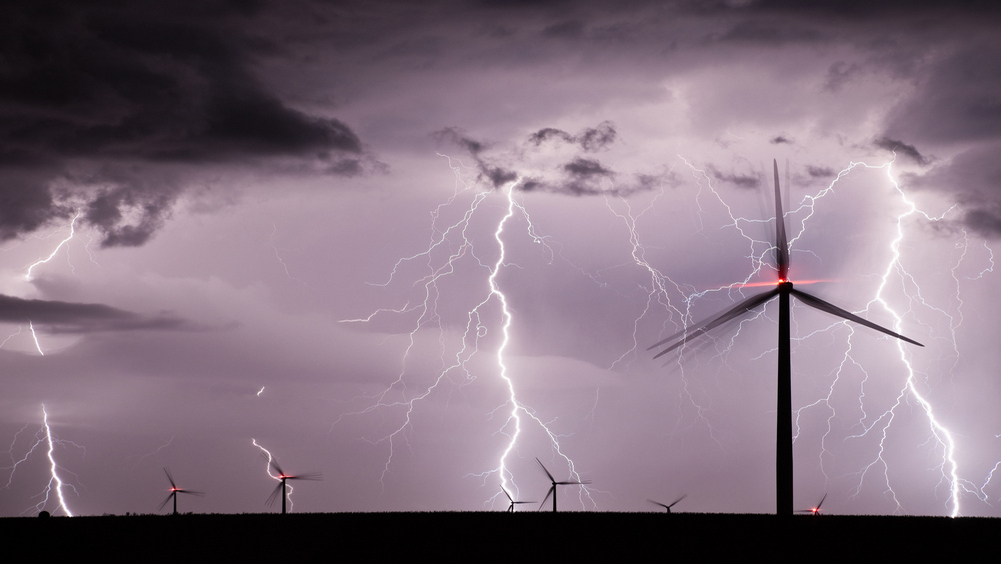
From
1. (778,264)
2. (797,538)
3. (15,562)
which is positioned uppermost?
(778,264)

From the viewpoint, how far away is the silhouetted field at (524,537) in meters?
28.8

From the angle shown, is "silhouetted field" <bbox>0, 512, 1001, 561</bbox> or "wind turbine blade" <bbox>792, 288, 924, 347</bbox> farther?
"wind turbine blade" <bbox>792, 288, 924, 347</bbox>

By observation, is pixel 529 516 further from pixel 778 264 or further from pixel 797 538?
pixel 778 264

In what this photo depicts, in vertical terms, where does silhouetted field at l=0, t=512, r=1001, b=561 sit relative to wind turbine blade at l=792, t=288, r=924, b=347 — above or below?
below

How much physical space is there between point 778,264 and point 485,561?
55.1 feet

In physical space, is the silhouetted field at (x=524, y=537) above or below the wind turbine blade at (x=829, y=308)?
below

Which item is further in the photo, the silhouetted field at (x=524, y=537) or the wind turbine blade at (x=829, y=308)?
the wind turbine blade at (x=829, y=308)

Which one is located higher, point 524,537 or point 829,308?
point 829,308

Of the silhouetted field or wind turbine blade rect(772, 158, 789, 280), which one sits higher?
wind turbine blade rect(772, 158, 789, 280)

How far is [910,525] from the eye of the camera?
112ft

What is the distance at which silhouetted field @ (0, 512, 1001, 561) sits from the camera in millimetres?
28750

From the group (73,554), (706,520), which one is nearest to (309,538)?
(73,554)

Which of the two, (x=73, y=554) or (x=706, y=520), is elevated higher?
(x=706, y=520)

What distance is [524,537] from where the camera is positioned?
32.1m
